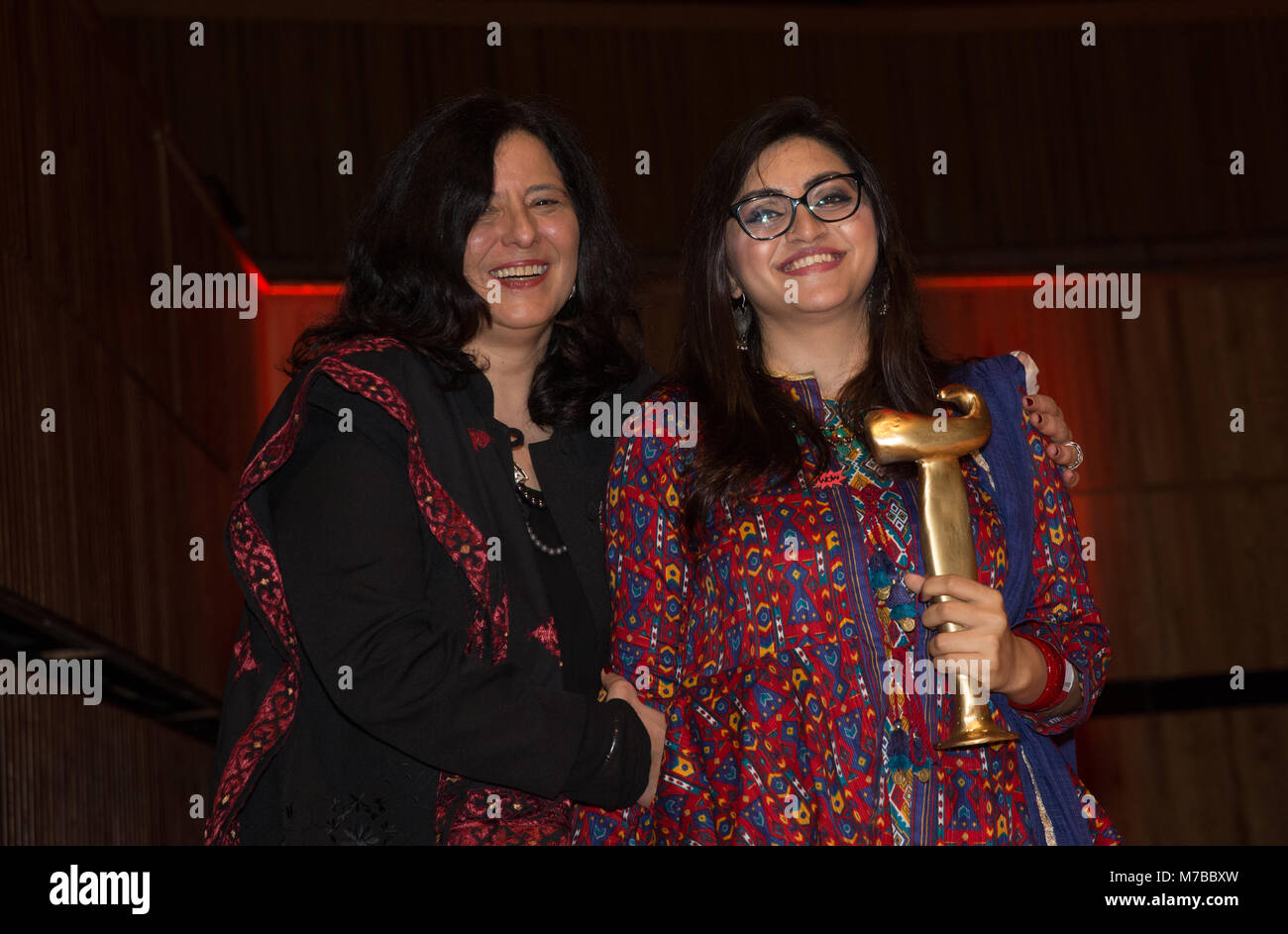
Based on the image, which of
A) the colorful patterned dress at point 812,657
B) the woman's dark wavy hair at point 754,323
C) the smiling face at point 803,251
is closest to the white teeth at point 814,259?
the smiling face at point 803,251

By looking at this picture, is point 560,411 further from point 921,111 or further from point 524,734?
point 921,111

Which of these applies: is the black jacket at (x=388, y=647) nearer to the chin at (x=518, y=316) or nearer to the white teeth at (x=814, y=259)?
the chin at (x=518, y=316)

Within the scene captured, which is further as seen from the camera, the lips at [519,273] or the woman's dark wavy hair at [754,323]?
the lips at [519,273]

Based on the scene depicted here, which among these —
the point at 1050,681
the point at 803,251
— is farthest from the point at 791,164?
the point at 1050,681

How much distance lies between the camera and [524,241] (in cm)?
259

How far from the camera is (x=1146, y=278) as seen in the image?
7.90 meters

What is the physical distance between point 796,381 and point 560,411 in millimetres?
424

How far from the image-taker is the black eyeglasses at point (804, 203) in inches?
96.7

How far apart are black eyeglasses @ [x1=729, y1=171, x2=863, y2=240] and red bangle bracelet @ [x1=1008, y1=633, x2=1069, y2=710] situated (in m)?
0.70

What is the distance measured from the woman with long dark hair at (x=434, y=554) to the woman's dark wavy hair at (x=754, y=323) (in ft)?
0.86

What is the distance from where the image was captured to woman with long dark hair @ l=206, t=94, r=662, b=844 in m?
2.21

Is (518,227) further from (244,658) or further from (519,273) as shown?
(244,658)

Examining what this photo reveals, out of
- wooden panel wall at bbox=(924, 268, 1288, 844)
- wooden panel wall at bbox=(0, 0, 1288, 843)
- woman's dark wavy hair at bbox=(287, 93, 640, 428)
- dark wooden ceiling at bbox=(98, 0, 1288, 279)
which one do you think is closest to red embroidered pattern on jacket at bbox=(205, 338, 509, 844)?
woman's dark wavy hair at bbox=(287, 93, 640, 428)

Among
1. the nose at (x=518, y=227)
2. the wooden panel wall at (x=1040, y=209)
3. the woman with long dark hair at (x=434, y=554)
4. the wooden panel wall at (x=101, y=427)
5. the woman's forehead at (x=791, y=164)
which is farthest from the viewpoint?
the wooden panel wall at (x=1040, y=209)
